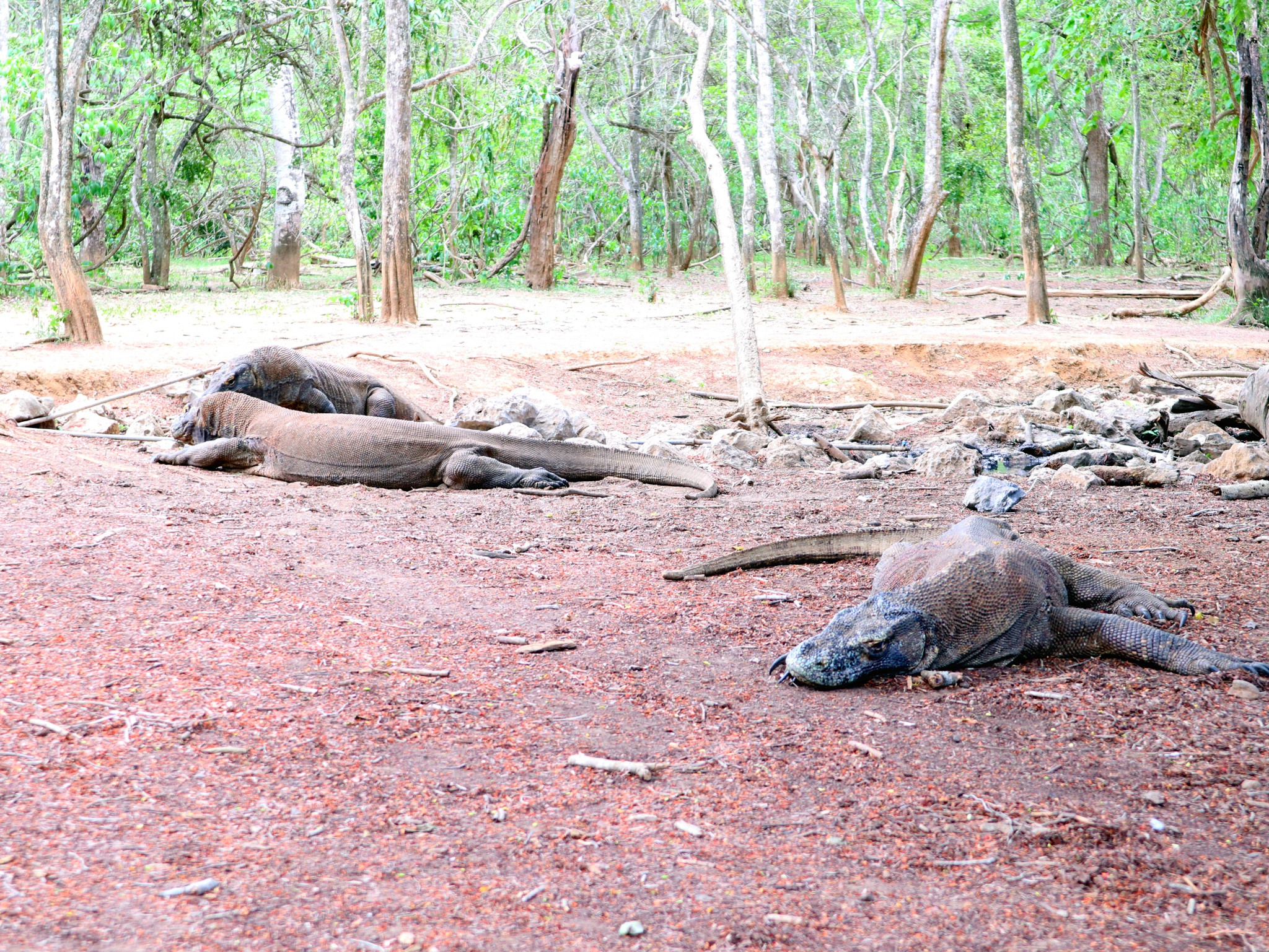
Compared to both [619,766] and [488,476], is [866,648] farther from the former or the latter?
[488,476]

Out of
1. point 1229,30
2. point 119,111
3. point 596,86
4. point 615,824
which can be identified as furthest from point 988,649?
point 596,86

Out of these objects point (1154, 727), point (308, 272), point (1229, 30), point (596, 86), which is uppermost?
point (596, 86)

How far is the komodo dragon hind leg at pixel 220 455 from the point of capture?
641 centimetres

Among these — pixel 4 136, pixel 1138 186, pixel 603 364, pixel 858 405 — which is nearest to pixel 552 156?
pixel 603 364

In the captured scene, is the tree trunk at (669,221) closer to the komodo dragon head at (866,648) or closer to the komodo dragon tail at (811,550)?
the komodo dragon tail at (811,550)

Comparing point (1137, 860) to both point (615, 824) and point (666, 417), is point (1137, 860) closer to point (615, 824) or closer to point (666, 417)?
point (615, 824)

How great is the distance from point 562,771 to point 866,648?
94 centimetres

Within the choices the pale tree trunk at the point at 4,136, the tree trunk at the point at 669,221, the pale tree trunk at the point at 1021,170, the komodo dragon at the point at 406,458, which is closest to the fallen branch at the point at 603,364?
the komodo dragon at the point at 406,458

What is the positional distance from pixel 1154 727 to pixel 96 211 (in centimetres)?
1945

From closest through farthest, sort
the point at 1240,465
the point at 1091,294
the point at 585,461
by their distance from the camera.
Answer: the point at 1240,465, the point at 585,461, the point at 1091,294

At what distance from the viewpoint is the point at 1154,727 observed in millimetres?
2551

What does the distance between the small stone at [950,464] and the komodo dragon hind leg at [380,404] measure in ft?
12.0

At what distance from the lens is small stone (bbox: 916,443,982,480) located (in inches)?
249

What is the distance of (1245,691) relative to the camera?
2697mm
